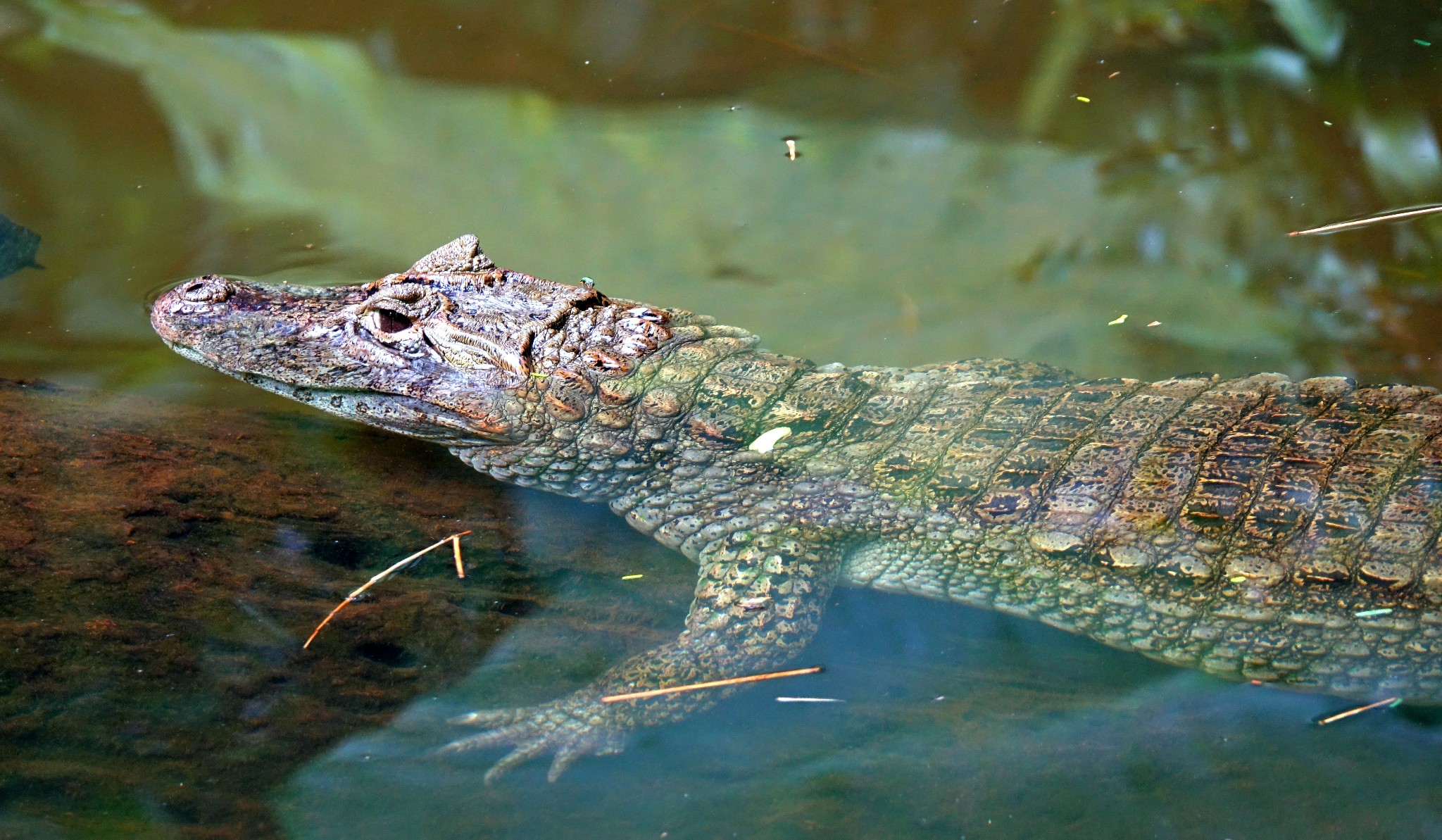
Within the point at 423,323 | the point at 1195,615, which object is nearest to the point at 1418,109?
the point at 1195,615

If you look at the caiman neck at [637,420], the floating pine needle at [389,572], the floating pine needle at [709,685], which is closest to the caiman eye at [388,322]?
the caiman neck at [637,420]

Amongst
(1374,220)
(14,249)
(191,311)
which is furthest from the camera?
(14,249)

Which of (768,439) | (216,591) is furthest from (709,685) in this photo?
(216,591)

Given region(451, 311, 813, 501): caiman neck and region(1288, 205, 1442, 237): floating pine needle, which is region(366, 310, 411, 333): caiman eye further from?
region(1288, 205, 1442, 237): floating pine needle

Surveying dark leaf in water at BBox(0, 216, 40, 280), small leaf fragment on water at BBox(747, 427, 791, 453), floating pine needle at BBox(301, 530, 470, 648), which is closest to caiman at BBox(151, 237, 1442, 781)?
small leaf fragment on water at BBox(747, 427, 791, 453)

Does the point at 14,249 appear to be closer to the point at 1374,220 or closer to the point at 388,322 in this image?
the point at 388,322

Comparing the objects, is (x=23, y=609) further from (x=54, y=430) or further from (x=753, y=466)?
(x=753, y=466)
